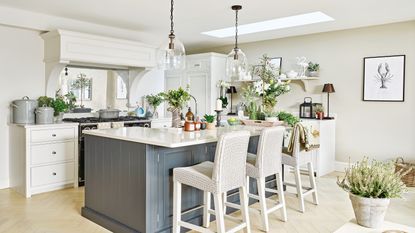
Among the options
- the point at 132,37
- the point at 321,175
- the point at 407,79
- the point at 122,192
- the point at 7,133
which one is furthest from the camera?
the point at 132,37

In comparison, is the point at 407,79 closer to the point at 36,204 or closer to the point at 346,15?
the point at 346,15

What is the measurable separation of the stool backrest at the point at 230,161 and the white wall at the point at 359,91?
11.3 feet

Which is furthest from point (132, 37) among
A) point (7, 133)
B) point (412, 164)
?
point (412, 164)

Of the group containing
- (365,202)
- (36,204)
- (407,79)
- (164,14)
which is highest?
(164,14)

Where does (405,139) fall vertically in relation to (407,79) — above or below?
below

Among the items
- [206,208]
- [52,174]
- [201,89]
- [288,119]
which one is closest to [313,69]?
[288,119]

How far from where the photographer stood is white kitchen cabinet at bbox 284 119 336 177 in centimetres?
536

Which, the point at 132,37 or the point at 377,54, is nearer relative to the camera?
the point at 377,54

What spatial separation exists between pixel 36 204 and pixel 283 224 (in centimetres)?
280

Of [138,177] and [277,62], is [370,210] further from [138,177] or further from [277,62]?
[277,62]

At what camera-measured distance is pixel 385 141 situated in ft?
17.4

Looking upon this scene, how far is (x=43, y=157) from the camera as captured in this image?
4355 millimetres

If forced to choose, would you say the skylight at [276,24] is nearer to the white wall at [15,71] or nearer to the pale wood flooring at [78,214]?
the pale wood flooring at [78,214]

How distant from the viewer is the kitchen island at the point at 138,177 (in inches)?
112
